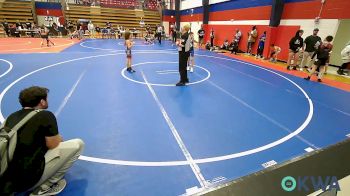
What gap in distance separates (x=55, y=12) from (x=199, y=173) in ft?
95.3

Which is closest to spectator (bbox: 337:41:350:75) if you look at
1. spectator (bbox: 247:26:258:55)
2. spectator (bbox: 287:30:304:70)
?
spectator (bbox: 287:30:304:70)

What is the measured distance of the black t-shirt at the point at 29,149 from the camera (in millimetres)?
2234

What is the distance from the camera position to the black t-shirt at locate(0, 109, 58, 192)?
2234 millimetres

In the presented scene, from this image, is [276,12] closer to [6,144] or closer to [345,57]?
[345,57]

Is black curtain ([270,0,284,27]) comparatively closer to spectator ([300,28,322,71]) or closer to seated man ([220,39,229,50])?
spectator ([300,28,322,71])

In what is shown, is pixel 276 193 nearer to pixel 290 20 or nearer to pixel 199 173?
pixel 199 173

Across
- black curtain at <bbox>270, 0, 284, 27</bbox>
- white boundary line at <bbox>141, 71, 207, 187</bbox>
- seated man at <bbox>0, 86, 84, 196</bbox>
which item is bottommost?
white boundary line at <bbox>141, 71, 207, 187</bbox>

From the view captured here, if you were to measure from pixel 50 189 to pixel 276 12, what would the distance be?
1438 centimetres

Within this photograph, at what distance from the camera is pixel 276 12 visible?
1305 centimetres

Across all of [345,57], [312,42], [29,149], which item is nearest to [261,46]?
[312,42]

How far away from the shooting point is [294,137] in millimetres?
4344

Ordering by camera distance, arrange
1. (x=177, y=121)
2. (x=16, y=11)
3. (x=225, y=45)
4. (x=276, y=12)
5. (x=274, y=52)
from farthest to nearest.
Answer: (x=16, y=11)
(x=225, y=45)
(x=274, y=52)
(x=276, y=12)
(x=177, y=121)

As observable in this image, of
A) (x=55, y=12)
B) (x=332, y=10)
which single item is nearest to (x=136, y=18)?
(x=55, y=12)

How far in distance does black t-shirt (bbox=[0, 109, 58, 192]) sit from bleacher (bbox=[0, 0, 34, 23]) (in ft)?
94.1
